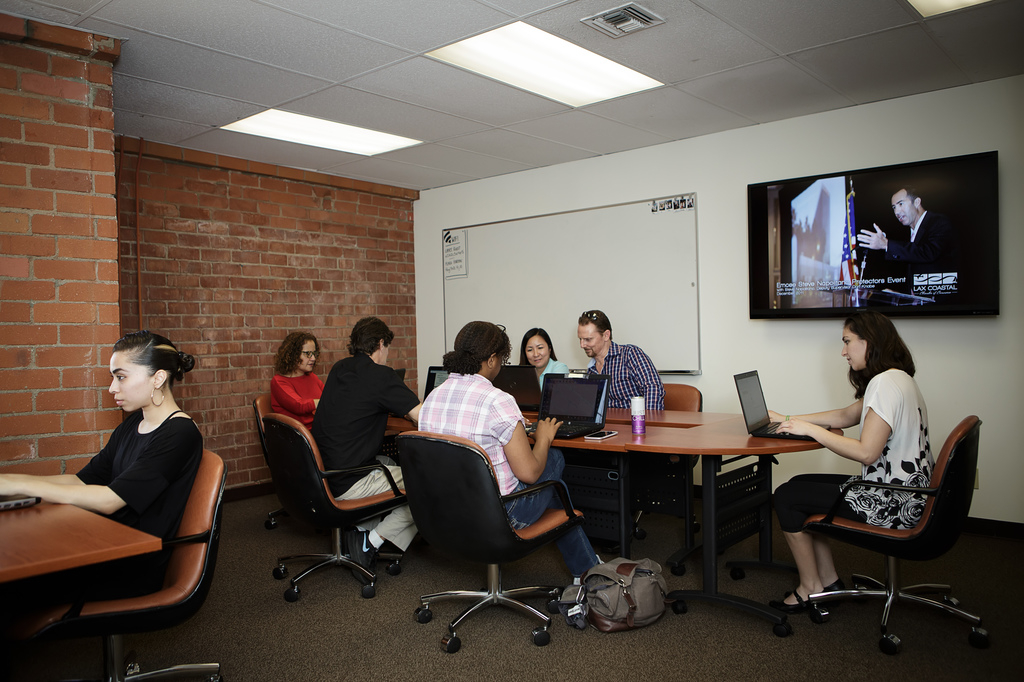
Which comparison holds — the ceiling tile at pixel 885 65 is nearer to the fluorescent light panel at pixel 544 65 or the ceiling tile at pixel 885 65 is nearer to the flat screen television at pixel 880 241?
the flat screen television at pixel 880 241

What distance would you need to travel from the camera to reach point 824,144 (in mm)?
4355

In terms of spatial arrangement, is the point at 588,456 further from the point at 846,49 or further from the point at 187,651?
the point at 846,49

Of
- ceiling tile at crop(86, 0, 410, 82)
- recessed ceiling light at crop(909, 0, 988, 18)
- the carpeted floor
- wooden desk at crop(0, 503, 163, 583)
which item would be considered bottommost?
the carpeted floor

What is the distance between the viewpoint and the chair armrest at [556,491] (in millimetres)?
2655

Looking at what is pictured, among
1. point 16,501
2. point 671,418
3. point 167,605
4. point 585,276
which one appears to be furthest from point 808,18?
point 16,501

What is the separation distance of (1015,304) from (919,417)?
66.9 inches

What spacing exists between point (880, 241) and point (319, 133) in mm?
3657

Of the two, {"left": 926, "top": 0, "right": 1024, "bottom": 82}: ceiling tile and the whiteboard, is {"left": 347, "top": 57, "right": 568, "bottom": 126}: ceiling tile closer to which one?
the whiteboard

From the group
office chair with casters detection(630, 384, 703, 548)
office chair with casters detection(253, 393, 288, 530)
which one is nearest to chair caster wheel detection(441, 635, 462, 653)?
office chair with casters detection(630, 384, 703, 548)

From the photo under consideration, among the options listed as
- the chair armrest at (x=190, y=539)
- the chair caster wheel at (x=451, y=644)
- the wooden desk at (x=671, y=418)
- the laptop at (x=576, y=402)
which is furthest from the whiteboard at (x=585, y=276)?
the chair armrest at (x=190, y=539)

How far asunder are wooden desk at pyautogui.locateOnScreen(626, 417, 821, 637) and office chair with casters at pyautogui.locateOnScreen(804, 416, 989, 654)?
1.09 ft

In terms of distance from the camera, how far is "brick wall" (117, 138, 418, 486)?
15.9ft

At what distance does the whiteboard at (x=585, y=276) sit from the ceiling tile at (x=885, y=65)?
1345 millimetres

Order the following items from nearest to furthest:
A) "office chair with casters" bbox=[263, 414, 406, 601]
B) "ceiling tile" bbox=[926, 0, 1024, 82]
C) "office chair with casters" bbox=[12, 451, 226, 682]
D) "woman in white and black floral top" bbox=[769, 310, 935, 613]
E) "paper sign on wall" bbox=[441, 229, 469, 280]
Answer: "office chair with casters" bbox=[12, 451, 226, 682] < "woman in white and black floral top" bbox=[769, 310, 935, 613] < "ceiling tile" bbox=[926, 0, 1024, 82] < "office chair with casters" bbox=[263, 414, 406, 601] < "paper sign on wall" bbox=[441, 229, 469, 280]
